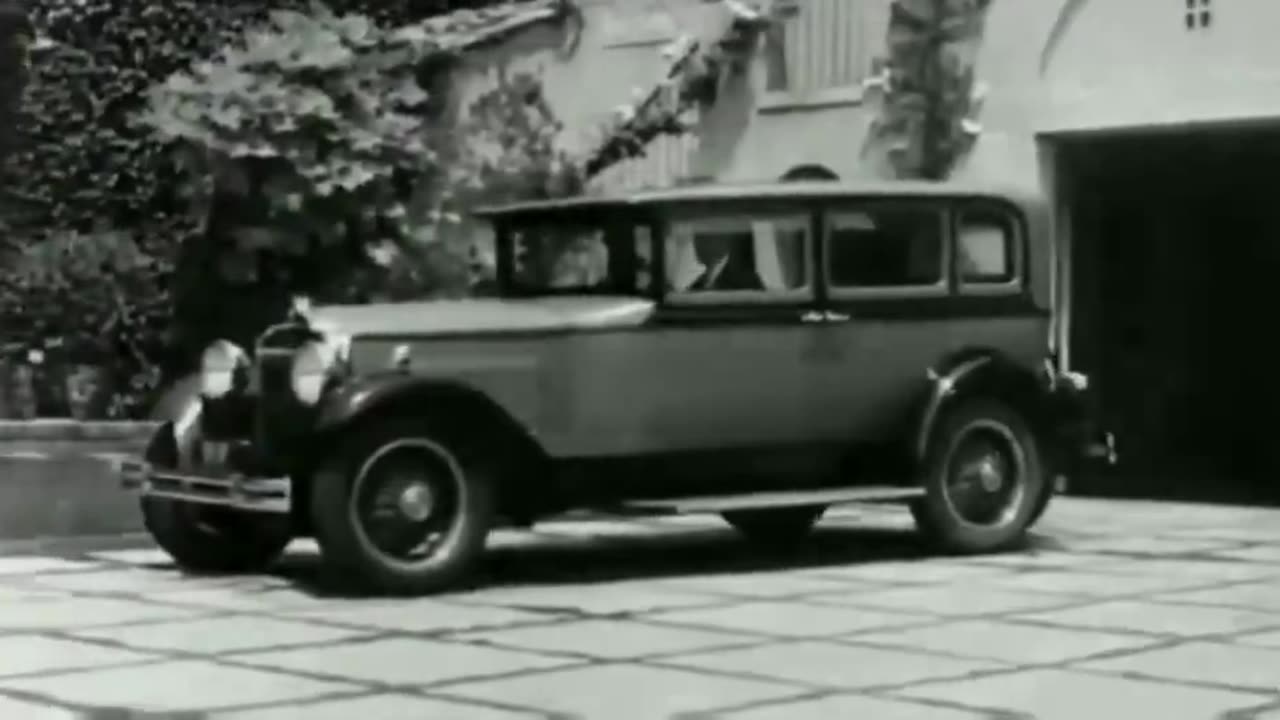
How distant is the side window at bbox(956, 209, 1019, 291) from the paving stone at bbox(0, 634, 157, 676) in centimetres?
424

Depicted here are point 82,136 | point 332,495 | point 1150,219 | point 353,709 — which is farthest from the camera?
point 82,136

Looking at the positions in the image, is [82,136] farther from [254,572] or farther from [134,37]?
[254,572]

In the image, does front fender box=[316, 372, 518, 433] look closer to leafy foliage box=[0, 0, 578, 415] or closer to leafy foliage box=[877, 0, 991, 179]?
leafy foliage box=[877, 0, 991, 179]

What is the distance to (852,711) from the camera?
5875mm

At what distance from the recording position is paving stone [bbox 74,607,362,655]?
23.5 ft

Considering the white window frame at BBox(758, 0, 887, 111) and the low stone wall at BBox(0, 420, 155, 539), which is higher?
the white window frame at BBox(758, 0, 887, 111)

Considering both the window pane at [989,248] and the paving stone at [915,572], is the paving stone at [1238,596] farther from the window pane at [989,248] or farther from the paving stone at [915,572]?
the window pane at [989,248]

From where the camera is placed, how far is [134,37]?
18.1 metres

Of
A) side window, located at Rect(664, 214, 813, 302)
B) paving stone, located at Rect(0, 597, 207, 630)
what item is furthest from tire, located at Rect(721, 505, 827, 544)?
paving stone, located at Rect(0, 597, 207, 630)

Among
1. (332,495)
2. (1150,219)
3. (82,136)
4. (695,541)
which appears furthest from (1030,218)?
(82,136)

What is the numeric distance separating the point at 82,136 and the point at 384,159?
5.28 meters

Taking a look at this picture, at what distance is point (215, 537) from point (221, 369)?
0.70 m

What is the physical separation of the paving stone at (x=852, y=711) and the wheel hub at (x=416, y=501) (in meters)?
2.76

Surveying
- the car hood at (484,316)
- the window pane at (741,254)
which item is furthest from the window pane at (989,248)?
the car hood at (484,316)
